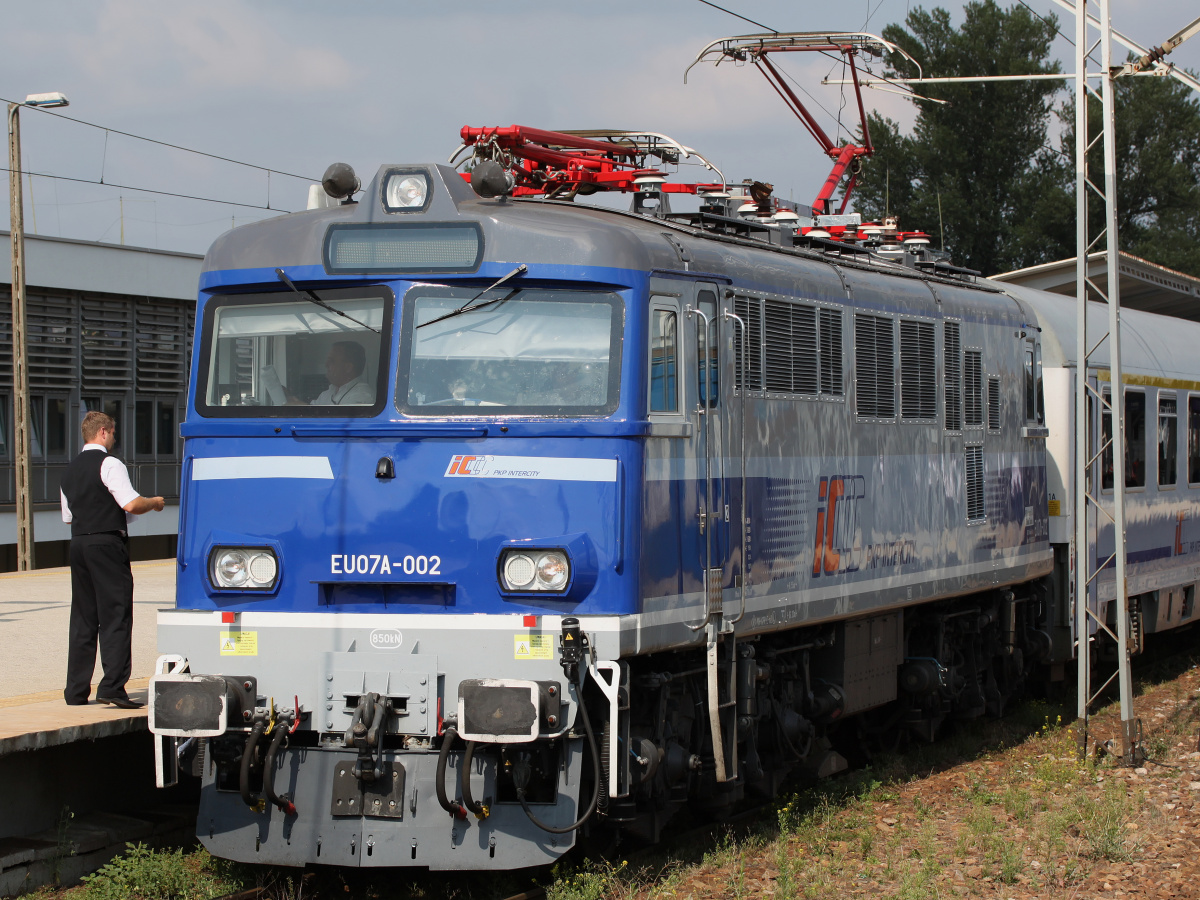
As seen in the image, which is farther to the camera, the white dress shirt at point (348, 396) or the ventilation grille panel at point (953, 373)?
the ventilation grille panel at point (953, 373)

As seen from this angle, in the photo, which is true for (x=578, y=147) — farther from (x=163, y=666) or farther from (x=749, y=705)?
(x=163, y=666)

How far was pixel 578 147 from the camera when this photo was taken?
10070 millimetres

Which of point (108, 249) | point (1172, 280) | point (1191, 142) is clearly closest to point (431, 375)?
point (1172, 280)

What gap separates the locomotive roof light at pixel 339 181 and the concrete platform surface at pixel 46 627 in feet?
11.2

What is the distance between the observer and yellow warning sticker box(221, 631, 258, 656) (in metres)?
7.28

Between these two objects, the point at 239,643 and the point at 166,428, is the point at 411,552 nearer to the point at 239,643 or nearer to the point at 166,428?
the point at 239,643

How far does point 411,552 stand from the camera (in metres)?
7.23

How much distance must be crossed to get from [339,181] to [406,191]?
47 centimetres

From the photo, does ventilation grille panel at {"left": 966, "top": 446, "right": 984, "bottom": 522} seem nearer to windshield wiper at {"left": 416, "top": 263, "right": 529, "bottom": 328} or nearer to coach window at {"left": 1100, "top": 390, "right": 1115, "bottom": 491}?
coach window at {"left": 1100, "top": 390, "right": 1115, "bottom": 491}

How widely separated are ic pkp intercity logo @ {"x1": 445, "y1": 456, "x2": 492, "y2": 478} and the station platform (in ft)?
8.70

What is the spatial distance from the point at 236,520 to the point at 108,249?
2203 cm

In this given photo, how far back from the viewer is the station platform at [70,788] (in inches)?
308

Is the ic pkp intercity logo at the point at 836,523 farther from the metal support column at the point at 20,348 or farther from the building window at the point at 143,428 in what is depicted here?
the building window at the point at 143,428

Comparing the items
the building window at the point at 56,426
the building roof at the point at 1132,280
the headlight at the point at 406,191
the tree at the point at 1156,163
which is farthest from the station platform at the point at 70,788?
the tree at the point at 1156,163
